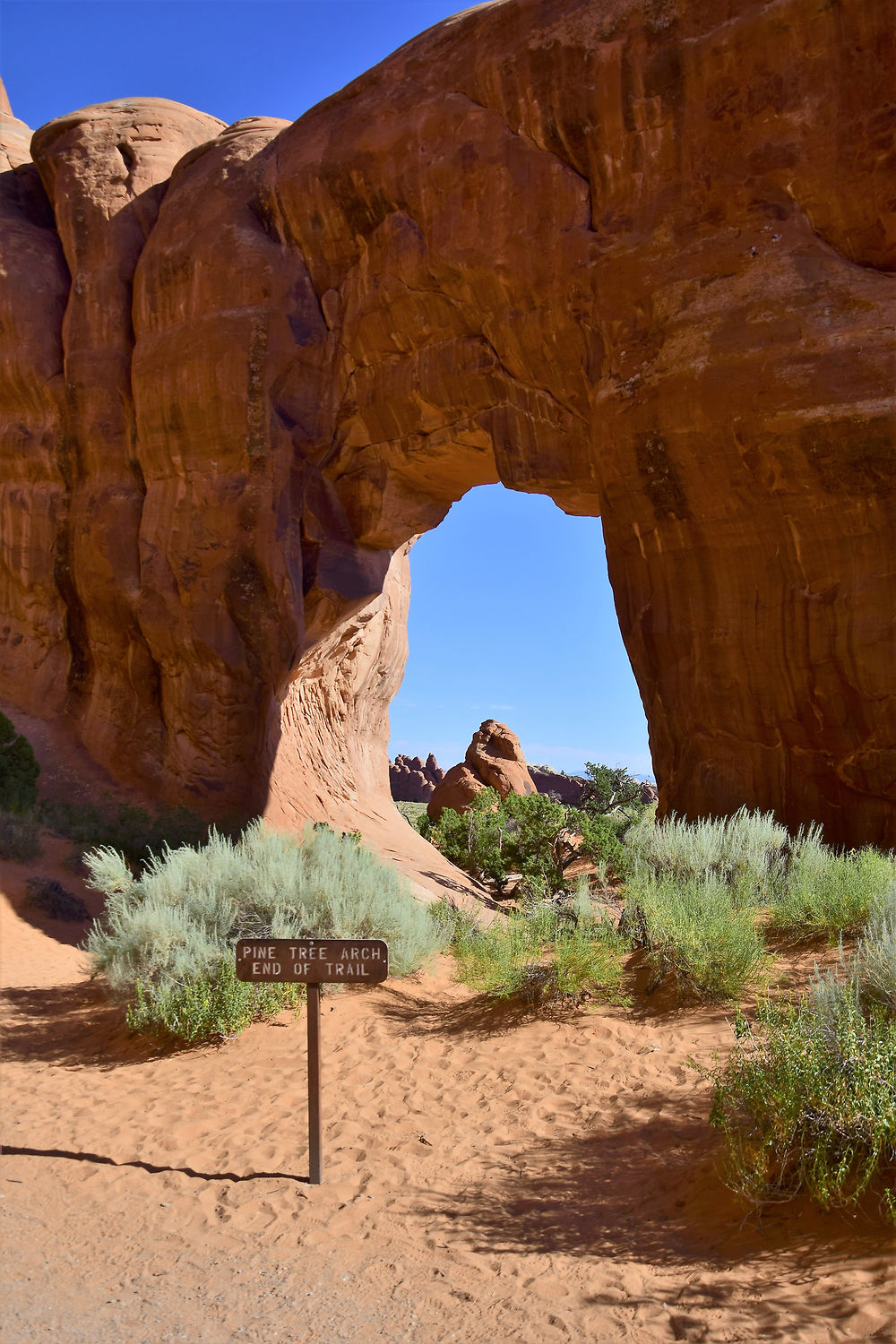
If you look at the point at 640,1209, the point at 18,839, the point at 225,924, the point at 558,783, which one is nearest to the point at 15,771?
the point at 18,839

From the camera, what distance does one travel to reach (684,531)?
36.3ft

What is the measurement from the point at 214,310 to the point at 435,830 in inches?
471

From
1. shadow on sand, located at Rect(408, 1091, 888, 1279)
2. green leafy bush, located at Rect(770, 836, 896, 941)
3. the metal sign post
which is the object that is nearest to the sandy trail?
shadow on sand, located at Rect(408, 1091, 888, 1279)

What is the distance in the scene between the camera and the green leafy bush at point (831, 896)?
695cm

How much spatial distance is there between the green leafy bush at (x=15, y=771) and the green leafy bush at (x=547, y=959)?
27.0 feet

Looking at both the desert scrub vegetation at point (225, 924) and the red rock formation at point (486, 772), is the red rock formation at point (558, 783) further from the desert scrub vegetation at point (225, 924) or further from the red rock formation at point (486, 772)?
the desert scrub vegetation at point (225, 924)

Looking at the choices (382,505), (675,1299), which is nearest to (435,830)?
(382,505)

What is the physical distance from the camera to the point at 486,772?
29.4m

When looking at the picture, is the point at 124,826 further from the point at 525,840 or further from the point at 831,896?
the point at 831,896

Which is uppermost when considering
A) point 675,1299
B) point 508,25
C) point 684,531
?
point 508,25

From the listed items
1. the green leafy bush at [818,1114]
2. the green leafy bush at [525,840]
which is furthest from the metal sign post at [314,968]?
the green leafy bush at [525,840]

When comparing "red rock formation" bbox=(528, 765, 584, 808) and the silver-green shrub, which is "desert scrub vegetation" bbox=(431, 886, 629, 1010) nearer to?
the silver-green shrub

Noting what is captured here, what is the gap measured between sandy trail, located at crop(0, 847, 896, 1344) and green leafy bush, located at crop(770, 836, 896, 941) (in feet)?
4.49

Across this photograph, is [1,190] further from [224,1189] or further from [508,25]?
[224,1189]
